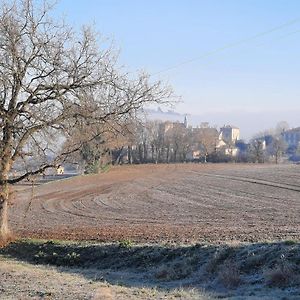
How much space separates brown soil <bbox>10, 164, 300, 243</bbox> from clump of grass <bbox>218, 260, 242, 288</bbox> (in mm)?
6268

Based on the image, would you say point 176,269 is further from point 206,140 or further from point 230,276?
point 206,140

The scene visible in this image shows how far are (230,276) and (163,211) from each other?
81.4 feet

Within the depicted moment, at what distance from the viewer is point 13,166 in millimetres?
22797

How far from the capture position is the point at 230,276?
12211 millimetres

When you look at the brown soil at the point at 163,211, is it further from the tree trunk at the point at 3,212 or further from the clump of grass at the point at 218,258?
the clump of grass at the point at 218,258

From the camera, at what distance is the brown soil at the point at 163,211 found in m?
23.4

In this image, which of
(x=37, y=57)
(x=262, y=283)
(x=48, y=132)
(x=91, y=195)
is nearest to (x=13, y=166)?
(x=48, y=132)

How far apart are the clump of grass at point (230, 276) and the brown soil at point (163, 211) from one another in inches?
247

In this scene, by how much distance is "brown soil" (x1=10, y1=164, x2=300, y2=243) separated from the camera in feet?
76.6

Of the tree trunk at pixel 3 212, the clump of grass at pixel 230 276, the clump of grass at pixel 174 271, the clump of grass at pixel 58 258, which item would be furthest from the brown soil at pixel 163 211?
the clump of grass at pixel 230 276

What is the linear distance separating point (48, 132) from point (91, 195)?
3298cm

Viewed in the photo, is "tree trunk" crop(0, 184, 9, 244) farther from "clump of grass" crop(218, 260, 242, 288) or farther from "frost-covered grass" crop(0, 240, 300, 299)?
"clump of grass" crop(218, 260, 242, 288)

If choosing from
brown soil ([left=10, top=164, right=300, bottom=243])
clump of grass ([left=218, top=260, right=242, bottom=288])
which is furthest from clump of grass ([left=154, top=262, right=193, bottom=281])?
brown soil ([left=10, top=164, right=300, bottom=243])

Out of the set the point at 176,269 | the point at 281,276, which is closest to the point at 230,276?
the point at 281,276
